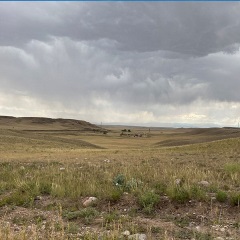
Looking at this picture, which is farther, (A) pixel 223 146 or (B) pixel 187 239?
(A) pixel 223 146

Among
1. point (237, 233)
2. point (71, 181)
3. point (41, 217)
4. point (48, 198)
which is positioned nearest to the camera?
point (237, 233)

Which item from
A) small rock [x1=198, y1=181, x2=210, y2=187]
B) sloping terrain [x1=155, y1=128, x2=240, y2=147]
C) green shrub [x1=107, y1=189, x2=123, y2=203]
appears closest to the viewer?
green shrub [x1=107, y1=189, x2=123, y2=203]

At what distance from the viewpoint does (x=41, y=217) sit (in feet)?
28.0

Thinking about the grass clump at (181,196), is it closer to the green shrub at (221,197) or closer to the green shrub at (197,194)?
the green shrub at (197,194)

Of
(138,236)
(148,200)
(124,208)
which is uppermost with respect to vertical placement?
(148,200)

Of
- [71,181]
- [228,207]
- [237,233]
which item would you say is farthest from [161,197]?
[71,181]

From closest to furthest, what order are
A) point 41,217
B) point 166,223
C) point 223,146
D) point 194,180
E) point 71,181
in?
Result: point 166,223
point 41,217
point 194,180
point 71,181
point 223,146

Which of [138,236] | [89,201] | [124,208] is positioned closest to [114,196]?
[124,208]

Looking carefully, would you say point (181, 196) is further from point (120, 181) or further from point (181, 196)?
point (120, 181)

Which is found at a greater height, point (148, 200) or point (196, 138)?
point (148, 200)

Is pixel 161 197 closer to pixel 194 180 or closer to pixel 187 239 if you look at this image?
pixel 194 180

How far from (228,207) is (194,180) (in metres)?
2.59

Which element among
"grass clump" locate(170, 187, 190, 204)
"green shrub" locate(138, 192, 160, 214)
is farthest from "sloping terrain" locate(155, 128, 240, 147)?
"green shrub" locate(138, 192, 160, 214)

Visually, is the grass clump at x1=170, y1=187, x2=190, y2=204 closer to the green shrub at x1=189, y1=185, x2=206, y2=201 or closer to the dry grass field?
the dry grass field
